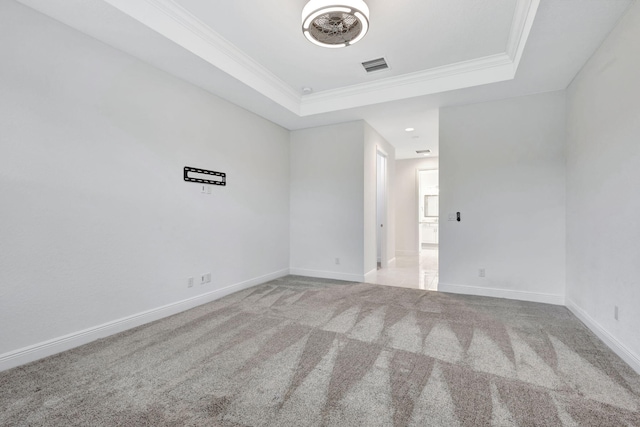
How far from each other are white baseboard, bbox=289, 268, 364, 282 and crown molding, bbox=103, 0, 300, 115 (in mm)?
2881

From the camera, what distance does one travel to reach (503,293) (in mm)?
3912

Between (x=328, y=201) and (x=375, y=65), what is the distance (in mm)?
2289

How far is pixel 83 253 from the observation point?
99.5 inches

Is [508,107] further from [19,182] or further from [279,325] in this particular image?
[19,182]

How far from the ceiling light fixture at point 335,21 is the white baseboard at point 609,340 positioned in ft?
10.8

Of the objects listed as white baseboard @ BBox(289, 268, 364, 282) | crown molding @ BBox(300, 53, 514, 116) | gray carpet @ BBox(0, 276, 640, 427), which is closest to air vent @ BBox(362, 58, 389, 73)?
crown molding @ BBox(300, 53, 514, 116)

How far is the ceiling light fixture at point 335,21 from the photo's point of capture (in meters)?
2.32

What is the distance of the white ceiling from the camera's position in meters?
2.40

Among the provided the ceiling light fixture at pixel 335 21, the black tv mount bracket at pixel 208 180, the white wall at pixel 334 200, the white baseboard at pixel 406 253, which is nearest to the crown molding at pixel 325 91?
the white wall at pixel 334 200

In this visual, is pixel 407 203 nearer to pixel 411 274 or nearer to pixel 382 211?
pixel 382 211

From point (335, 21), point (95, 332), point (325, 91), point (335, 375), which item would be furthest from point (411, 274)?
point (95, 332)

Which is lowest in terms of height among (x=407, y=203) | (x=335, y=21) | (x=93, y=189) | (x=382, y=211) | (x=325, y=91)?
(x=382, y=211)

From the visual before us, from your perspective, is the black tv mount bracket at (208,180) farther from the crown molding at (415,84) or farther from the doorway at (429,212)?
Answer: the doorway at (429,212)

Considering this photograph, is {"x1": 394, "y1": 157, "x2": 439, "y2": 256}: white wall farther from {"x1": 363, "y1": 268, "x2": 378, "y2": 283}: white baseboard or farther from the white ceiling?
the white ceiling
